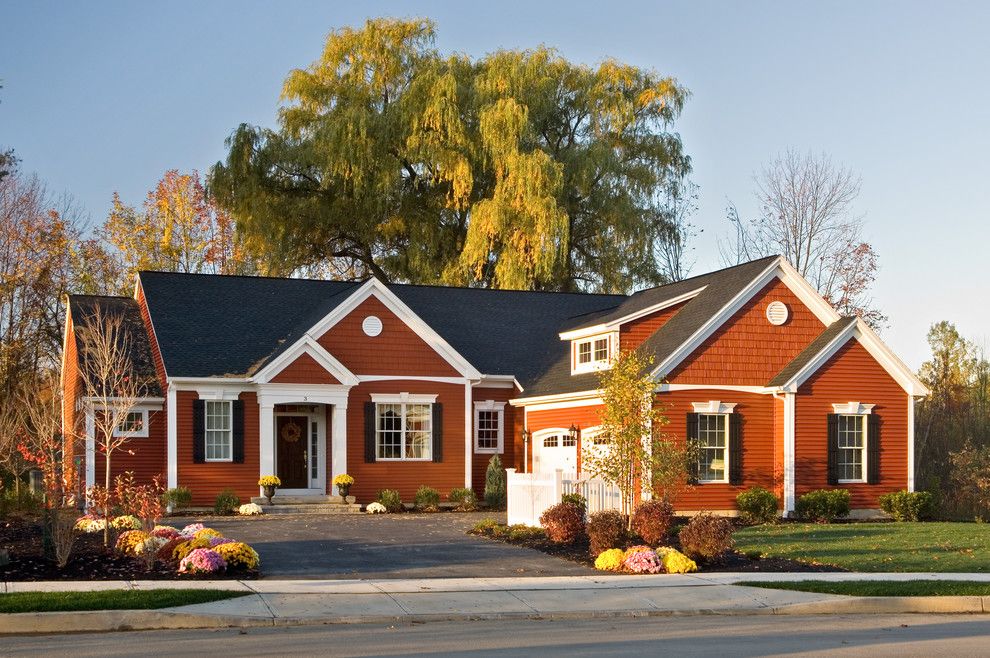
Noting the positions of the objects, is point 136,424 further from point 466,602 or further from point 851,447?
point 851,447

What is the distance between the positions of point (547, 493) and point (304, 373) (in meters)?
9.17

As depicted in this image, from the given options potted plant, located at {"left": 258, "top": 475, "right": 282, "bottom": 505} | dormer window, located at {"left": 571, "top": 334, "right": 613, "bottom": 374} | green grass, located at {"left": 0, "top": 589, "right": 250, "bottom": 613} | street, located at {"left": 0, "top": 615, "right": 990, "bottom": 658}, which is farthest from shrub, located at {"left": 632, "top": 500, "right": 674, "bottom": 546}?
potted plant, located at {"left": 258, "top": 475, "right": 282, "bottom": 505}

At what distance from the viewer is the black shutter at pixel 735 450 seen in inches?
1180

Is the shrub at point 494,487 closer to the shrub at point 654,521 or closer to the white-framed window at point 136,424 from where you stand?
the white-framed window at point 136,424

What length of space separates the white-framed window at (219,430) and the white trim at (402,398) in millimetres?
4027

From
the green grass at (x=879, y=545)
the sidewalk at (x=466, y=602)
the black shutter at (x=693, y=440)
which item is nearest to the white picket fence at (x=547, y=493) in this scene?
the green grass at (x=879, y=545)

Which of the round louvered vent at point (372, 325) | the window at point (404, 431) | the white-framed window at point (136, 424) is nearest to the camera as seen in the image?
the white-framed window at point (136, 424)

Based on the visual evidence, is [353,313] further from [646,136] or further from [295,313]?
[646,136]

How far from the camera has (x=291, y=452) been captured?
1342 inches

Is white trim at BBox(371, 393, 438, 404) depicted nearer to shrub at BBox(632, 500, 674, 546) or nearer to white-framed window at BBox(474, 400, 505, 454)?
white-framed window at BBox(474, 400, 505, 454)

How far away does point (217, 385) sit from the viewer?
105 ft

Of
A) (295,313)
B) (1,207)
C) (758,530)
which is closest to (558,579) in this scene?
(758,530)

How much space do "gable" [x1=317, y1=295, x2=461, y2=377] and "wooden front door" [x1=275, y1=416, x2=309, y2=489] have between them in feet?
8.24

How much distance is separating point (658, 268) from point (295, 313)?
18.5m
